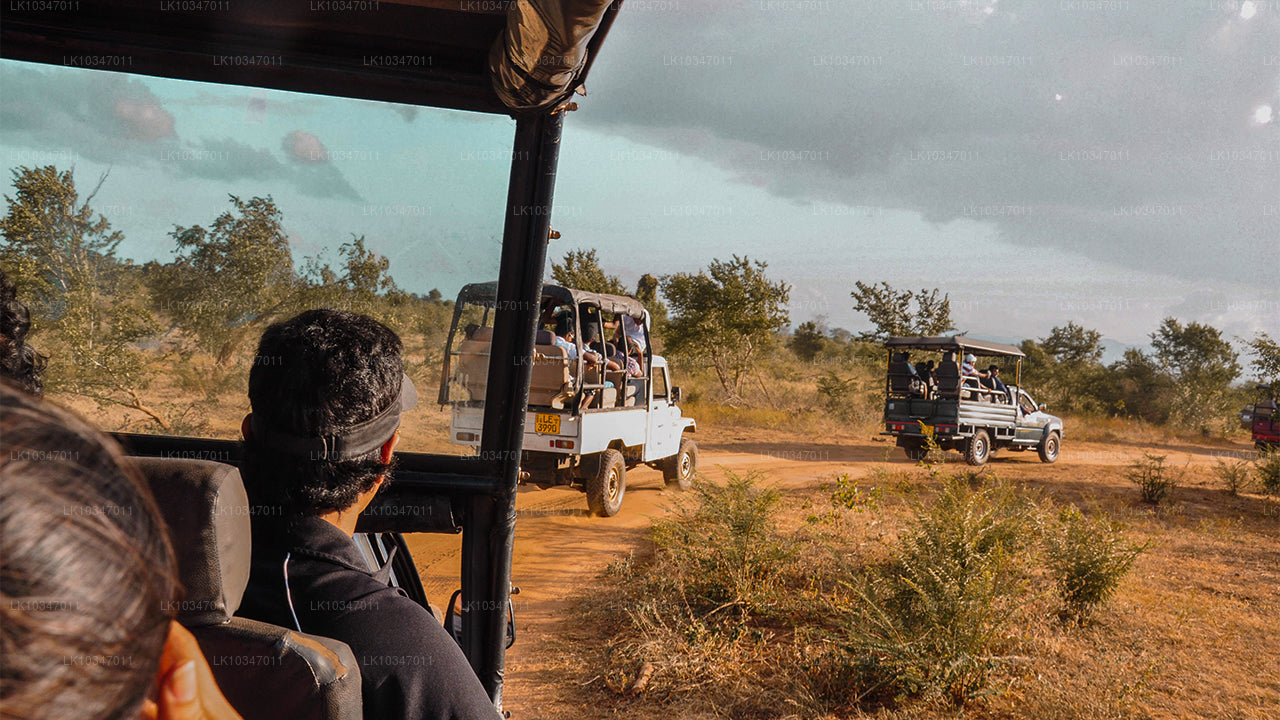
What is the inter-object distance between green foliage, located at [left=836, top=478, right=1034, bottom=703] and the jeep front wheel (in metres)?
13.0

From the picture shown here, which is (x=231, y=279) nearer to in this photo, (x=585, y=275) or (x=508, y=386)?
(x=508, y=386)

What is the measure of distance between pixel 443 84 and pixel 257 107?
542 mm

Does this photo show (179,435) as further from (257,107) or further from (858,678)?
(858,678)

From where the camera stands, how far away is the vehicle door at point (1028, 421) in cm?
1616

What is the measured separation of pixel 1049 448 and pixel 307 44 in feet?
58.9

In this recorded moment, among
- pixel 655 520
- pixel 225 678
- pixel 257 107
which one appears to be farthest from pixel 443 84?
pixel 655 520

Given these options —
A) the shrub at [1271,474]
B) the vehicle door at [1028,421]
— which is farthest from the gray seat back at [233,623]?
the vehicle door at [1028,421]

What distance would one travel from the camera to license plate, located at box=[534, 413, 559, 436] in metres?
8.00

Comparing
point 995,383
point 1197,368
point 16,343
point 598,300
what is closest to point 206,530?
point 16,343

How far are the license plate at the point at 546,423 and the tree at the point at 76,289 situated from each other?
5559 mm

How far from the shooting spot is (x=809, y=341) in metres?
47.3

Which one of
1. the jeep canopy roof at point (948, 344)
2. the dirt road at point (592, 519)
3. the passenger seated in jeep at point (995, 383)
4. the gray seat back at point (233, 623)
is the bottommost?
the dirt road at point (592, 519)

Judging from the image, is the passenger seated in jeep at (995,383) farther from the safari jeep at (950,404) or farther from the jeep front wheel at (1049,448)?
the jeep front wheel at (1049,448)

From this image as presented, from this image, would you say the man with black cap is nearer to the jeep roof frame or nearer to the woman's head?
the jeep roof frame
